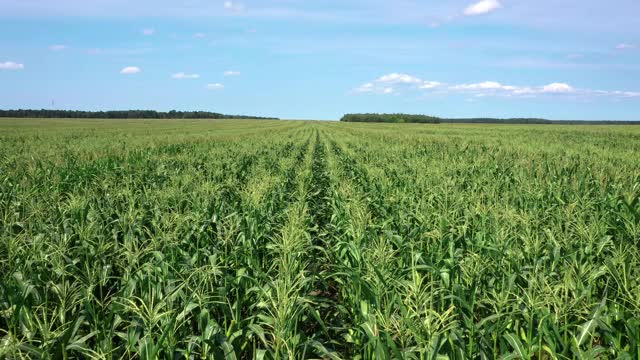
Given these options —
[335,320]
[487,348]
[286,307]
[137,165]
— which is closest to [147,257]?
[335,320]

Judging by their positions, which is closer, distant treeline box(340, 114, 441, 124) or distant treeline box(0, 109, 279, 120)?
distant treeline box(0, 109, 279, 120)

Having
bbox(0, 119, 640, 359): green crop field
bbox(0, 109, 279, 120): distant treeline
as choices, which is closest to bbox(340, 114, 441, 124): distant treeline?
bbox(0, 109, 279, 120): distant treeline

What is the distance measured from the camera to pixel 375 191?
9.59 metres

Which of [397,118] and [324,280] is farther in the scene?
[397,118]

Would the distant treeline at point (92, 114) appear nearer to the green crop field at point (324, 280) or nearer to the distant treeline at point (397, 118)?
the distant treeline at point (397, 118)

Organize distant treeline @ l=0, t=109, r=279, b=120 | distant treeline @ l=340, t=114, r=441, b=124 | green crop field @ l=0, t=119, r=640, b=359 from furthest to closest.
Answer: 1. distant treeline @ l=340, t=114, r=441, b=124
2. distant treeline @ l=0, t=109, r=279, b=120
3. green crop field @ l=0, t=119, r=640, b=359

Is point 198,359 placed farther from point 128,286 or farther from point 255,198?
point 255,198

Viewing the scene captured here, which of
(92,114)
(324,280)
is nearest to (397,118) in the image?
(92,114)

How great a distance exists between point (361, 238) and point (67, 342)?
10.4ft

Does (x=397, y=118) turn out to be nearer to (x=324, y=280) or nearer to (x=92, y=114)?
(x=92, y=114)

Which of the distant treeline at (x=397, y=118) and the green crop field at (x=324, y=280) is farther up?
the distant treeline at (x=397, y=118)

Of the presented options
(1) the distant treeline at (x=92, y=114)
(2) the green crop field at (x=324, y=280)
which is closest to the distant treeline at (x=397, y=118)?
(1) the distant treeline at (x=92, y=114)

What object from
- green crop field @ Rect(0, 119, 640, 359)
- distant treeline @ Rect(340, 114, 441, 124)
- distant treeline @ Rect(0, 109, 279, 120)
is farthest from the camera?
distant treeline @ Rect(340, 114, 441, 124)

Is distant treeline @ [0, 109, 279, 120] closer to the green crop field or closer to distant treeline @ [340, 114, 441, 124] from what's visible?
distant treeline @ [340, 114, 441, 124]
